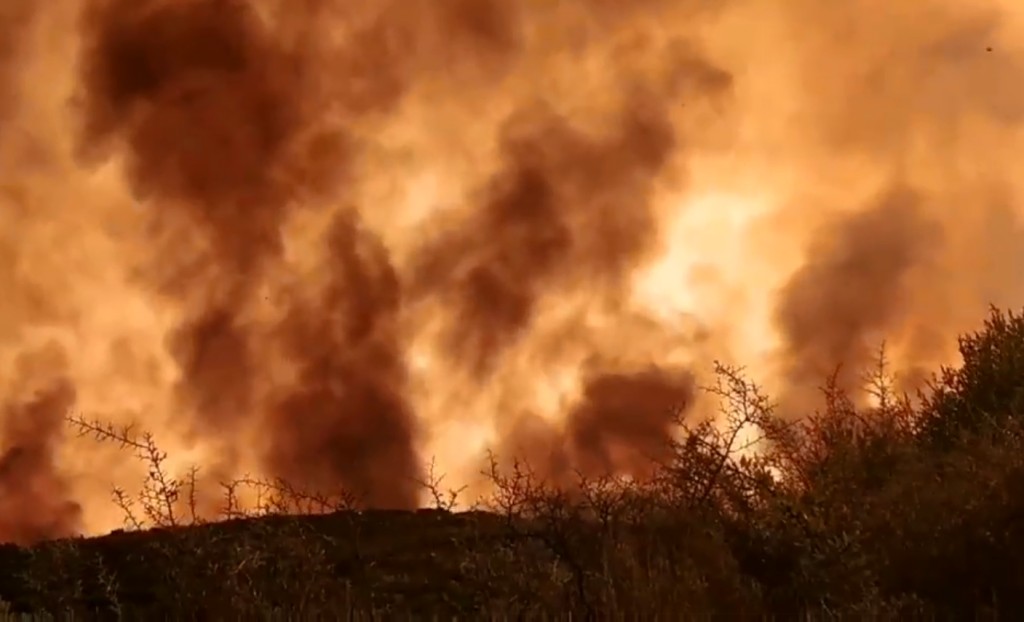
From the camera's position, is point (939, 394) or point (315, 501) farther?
point (939, 394)

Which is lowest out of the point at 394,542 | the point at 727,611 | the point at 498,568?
the point at 727,611

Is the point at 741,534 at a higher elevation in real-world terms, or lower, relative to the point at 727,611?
higher

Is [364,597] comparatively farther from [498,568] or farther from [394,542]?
[394,542]

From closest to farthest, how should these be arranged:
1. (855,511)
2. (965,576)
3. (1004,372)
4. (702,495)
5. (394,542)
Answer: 1. (965,576)
2. (855,511)
3. (702,495)
4. (1004,372)
5. (394,542)

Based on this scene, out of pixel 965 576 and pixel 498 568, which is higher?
pixel 498 568

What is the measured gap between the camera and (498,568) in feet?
45.8

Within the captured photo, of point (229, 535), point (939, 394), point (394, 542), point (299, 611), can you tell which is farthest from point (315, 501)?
point (939, 394)

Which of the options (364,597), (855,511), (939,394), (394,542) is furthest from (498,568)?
(939,394)

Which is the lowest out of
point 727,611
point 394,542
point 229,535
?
point 727,611

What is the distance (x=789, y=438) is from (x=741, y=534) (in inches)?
81.8

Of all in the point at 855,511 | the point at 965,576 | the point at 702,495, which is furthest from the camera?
the point at 702,495

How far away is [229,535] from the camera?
1559 cm

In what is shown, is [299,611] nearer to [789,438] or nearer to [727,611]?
[727,611]

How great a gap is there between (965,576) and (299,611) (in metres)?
7.10
